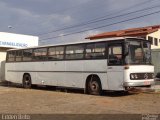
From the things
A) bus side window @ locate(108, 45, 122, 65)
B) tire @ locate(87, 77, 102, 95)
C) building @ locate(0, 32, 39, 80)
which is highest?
building @ locate(0, 32, 39, 80)

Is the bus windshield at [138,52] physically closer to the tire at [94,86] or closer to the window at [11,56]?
the tire at [94,86]

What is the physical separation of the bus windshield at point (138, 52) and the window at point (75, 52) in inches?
131

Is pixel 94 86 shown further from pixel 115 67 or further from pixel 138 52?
pixel 138 52

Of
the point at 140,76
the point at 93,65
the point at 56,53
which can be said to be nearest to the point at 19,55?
the point at 56,53

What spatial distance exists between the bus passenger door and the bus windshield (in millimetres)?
392

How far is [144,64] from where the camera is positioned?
16.8 metres

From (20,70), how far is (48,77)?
3.58 meters

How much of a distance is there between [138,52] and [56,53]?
6.03 m

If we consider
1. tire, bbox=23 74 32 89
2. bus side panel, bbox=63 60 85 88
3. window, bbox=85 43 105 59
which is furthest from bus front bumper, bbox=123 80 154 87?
tire, bbox=23 74 32 89

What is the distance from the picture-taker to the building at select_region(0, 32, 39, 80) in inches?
1241

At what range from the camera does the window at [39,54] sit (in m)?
22.1

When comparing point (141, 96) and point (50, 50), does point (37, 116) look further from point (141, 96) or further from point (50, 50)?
point (50, 50)

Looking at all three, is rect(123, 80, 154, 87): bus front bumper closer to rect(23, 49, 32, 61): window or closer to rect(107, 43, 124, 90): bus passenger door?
rect(107, 43, 124, 90): bus passenger door

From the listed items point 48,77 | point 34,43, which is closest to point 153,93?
point 48,77
